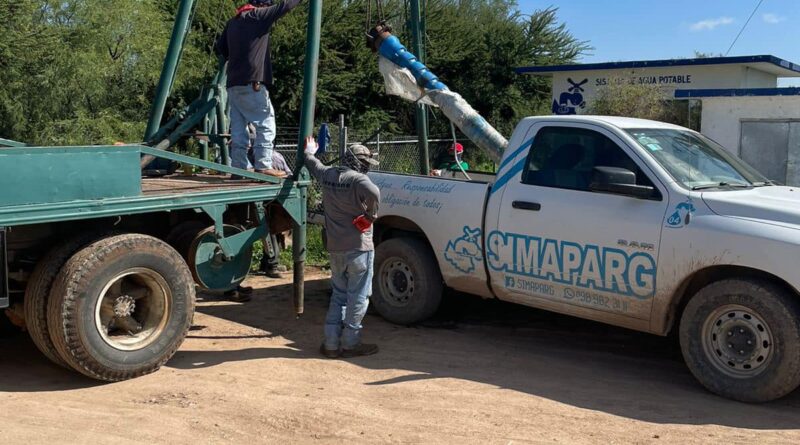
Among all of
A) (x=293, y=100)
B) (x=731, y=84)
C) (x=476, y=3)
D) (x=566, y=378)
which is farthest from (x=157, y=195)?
(x=476, y=3)

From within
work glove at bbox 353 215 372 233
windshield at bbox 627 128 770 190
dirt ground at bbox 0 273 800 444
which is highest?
windshield at bbox 627 128 770 190

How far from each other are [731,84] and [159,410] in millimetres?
15236

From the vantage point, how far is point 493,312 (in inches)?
337

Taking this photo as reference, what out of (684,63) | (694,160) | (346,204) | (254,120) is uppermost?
(684,63)

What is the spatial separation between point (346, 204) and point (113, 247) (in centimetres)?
180

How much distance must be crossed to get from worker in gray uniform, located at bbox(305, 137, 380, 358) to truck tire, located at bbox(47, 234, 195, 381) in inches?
46.9

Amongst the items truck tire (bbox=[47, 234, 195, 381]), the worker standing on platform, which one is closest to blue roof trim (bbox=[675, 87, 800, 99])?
the worker standing on platform

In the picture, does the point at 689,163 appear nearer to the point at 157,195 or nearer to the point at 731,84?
the point at 157,195

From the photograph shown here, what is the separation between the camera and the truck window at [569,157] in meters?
6.51

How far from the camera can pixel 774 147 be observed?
39.0 ft

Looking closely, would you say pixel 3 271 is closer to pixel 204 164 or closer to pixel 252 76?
pixel 204 164

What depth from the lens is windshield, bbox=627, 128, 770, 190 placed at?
6254mm

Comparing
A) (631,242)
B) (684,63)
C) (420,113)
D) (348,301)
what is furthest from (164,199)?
(684,63)

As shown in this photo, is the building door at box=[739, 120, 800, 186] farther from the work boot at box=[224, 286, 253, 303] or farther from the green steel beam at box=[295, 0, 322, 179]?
the work boot at box=[224, 286, 253, 303]
